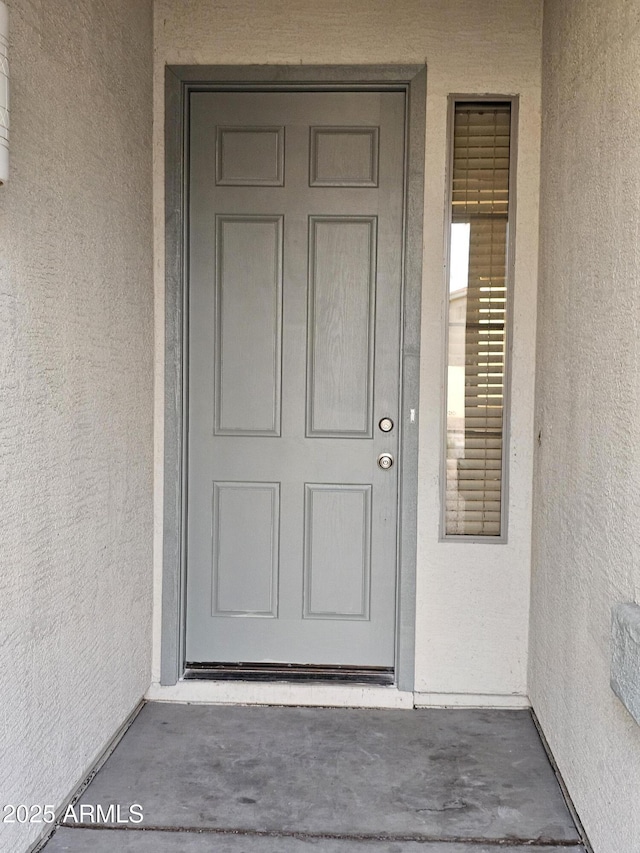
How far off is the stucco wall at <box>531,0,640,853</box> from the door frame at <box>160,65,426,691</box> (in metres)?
0.48

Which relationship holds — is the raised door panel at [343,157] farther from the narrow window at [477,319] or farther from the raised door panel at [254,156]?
the narrow window at [477,319]

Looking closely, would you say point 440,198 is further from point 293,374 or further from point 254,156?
point 293,374

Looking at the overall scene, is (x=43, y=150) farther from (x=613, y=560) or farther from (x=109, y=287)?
(x=613, y=560)

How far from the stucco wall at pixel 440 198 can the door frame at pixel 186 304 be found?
0.11ft

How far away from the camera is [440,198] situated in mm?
2863

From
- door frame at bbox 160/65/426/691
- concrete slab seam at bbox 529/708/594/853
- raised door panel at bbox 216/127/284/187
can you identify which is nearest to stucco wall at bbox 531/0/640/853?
concrete slab seam at bbox 529/708/594/853

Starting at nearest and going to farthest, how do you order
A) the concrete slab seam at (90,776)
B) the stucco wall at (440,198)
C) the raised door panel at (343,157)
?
the concrete slab seam at (90,776) < the stucco wall at (440,198) < the raised door panel at (343,157)

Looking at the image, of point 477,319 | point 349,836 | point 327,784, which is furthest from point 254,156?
point 349,836

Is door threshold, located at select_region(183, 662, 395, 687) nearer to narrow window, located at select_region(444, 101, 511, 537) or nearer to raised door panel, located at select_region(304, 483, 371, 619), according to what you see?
raised door panel, located at select_region(304, 483, 371, 619)

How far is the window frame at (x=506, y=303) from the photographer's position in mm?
2844

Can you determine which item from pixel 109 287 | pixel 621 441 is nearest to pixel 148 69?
pixel 109 287

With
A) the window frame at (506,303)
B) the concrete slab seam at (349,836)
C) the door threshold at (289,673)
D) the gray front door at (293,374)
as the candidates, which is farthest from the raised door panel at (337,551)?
the concrete slab seam at (349,836)

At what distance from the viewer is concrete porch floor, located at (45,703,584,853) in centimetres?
205

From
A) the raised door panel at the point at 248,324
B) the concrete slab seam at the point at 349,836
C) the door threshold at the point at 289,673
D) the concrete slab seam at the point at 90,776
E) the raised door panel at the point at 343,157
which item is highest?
the raised door panel at the point at 343,157
